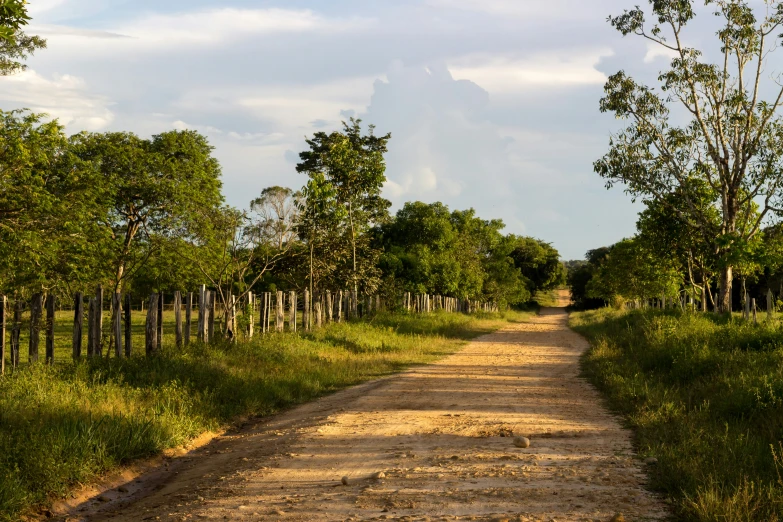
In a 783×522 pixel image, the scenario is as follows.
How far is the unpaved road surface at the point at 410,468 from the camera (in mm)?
5211

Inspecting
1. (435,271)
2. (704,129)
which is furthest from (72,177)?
(435,271)

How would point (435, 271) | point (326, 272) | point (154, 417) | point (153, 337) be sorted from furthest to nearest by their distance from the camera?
point (435, 271) < point (326, 272) < point (153, 337) < point (154, 417)

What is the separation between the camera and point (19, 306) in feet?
34.2

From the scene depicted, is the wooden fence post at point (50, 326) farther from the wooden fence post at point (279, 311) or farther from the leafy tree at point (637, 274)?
the leafy tree at point (637, 274)

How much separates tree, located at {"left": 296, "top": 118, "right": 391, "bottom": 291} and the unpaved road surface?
14935mm

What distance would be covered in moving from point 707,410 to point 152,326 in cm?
888

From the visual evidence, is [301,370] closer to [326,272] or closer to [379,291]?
[326,272]

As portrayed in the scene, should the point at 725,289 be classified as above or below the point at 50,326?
above

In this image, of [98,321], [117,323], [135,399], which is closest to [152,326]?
[117,323]

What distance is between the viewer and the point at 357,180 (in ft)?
84.0

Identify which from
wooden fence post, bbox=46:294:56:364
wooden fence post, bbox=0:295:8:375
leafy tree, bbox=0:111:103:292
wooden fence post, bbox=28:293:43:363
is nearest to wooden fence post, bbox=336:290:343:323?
leafy tree, bbox=0:111:103:292

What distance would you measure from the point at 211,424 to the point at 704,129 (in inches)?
867

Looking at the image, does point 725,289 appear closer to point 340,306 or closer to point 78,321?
point 340,306

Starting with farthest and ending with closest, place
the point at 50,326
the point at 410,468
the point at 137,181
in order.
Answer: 1. the point at 137,181
2. the point at 50,326
3. the point at 410,468
